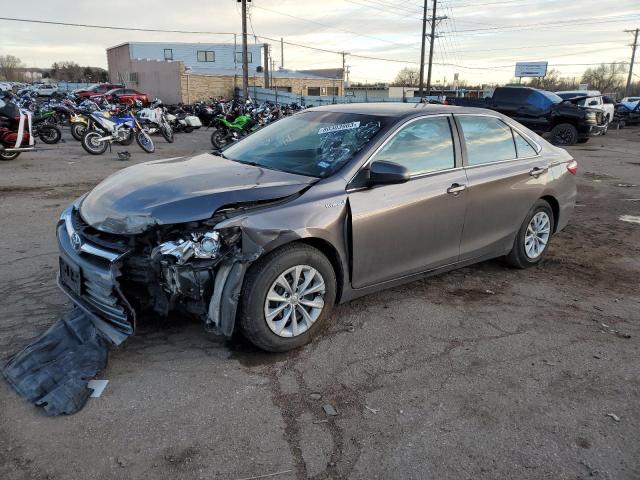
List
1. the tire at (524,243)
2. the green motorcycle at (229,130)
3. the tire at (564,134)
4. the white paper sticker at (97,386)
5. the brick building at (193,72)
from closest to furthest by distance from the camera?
the white paper sticker at (97,386) → the tire at (524,243) → the green motorcycle at (229,130) → the tire at (564,134) → the brick building at (193,72)

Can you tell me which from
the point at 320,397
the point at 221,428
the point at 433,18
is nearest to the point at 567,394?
the point at 320,397

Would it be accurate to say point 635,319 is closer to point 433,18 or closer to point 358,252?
point 358,252

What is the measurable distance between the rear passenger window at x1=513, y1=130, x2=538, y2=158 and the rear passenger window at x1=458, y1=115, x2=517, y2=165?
8cm

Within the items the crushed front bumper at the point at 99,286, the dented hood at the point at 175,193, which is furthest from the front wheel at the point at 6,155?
the crushed front bumper at the point at 99,286

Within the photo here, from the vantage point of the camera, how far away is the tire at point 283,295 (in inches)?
127

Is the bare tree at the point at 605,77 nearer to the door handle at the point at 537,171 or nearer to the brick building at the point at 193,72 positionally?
the brick building at the point at 193,72

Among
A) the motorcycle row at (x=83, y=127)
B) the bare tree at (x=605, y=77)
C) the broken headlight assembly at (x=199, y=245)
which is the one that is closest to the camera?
the broken headlight assembly at (x=199, y=245)

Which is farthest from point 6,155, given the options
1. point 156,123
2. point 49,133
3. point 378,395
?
point 378,395

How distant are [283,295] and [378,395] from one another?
0.89 metres

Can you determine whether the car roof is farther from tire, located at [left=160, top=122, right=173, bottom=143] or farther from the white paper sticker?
tire, located at [left=160, top=122, right=173, bottom=143]

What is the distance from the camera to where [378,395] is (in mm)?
3082

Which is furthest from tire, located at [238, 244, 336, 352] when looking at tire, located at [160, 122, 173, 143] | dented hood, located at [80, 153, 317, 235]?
tire, located at [160, 122, 173, 143]

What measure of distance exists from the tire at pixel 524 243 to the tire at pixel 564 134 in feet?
47.6

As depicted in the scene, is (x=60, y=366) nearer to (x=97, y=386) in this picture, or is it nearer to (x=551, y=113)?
(x=97, y=386)
